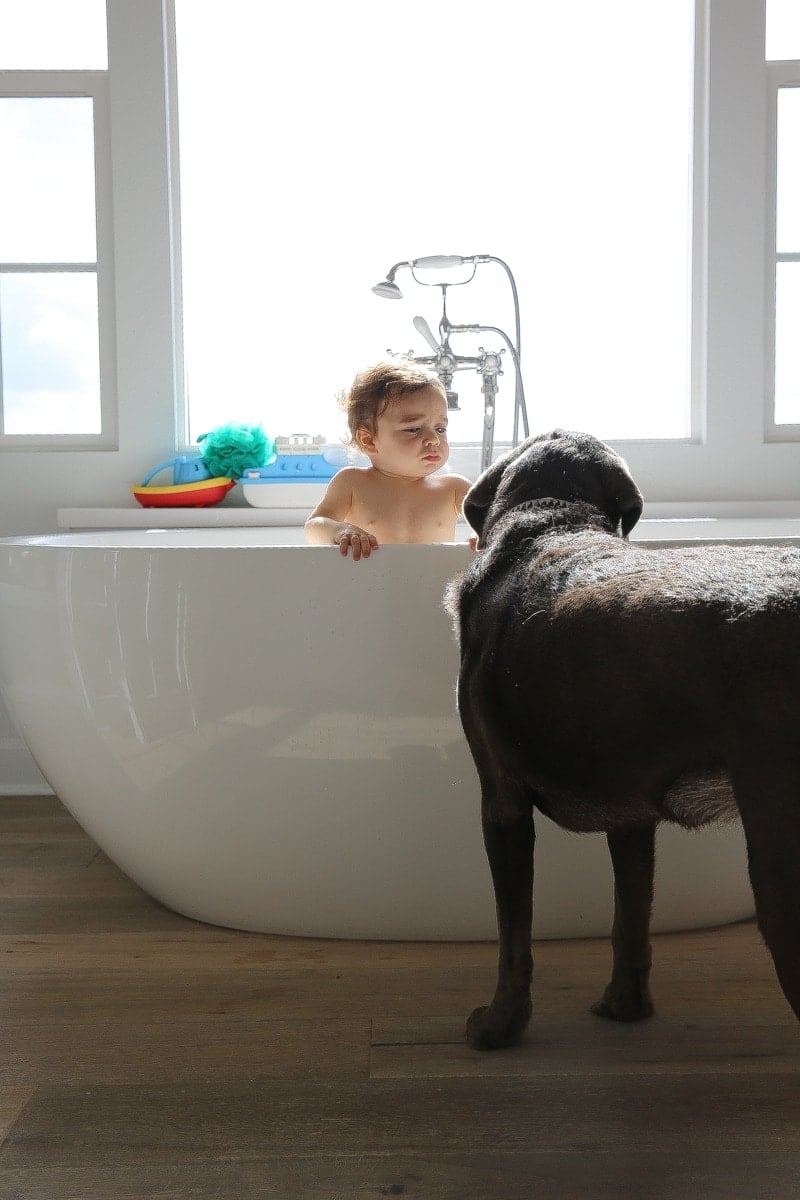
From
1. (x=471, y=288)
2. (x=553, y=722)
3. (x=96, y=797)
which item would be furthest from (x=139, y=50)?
(x=553, y=722)

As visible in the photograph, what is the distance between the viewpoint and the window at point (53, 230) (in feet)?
8.55

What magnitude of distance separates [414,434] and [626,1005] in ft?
3.63

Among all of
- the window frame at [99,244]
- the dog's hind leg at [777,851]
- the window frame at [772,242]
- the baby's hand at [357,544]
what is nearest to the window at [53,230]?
the window frame at [99,244]

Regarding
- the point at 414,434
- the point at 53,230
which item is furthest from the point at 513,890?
the point at 53,230

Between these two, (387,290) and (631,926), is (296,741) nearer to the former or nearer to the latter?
(631,926)

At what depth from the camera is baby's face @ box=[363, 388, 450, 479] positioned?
2023mm

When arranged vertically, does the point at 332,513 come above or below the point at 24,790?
above

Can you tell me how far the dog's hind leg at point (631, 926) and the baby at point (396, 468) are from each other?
0.88 meters

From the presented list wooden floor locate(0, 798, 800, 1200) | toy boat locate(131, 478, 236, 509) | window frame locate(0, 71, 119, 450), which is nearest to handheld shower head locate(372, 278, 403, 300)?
toy boat locate(131, 478, 236, 509)

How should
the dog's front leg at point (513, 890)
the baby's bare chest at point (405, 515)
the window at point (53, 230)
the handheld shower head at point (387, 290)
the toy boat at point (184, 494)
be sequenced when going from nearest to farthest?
the dog's front leg at point (513, 890) → the baby's bare chest at point (405, 515) → the handheld shower head at point (387, 290) → the toy boat at point (184, 494) → the window at point (53, 230)

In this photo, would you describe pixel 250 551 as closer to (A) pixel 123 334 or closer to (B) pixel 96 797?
(B) pixel 96 797

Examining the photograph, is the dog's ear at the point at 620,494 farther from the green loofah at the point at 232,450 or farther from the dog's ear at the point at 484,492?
the green loofah at the point at 232,450

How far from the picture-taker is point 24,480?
262 centimetres

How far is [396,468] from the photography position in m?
2.09
